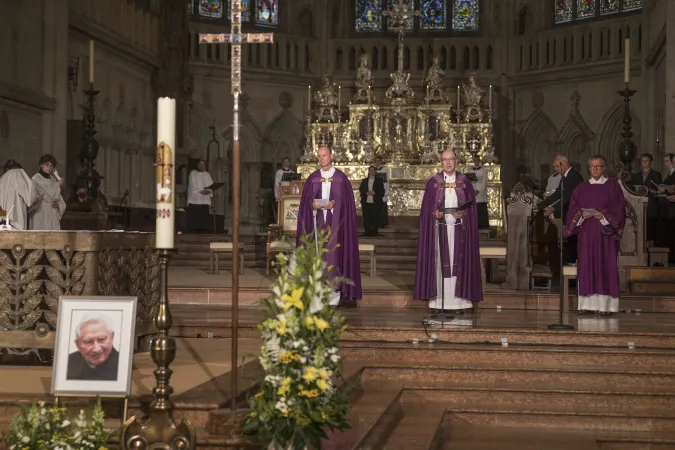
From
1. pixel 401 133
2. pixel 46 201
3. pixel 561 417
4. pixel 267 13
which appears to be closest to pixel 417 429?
pixel 561 417

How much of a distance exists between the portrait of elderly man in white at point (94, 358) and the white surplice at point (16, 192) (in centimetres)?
766

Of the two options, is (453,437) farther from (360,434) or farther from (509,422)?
(360,434)

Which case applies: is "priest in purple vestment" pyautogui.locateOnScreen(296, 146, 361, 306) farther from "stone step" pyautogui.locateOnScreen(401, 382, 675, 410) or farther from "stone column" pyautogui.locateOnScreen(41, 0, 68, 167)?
"stone column" pyautogui.locateOnScreen(41, 0, 68, 167)

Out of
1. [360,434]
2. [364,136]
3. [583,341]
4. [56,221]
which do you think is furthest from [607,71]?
[360,434]

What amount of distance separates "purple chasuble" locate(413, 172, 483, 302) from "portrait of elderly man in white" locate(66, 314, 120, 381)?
6100 millimetres

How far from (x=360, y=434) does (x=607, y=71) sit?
22572 mm

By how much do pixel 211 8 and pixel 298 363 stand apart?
82.6 feet

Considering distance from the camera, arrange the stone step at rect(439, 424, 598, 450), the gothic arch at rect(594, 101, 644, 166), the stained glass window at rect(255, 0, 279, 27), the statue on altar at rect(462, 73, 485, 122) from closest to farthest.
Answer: the stone step at rect(439, 424, 598, 450)
the statue on altar at rect(462, 73, 485, 122)
the gothic arch at rect(594, 101, 644, 166)
the stained glass window at rect(255, 0, 279, 27)

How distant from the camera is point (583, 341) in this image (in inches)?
409

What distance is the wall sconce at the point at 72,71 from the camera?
22.5 metres

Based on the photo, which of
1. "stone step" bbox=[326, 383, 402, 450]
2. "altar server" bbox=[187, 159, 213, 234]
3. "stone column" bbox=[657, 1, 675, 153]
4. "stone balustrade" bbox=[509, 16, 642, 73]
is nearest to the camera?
"stone step" bbox=[326, 383, 402, 450]

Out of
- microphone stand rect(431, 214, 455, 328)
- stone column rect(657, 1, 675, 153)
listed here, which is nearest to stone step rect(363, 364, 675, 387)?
microphone stand rect(431, 214, 455, 328)

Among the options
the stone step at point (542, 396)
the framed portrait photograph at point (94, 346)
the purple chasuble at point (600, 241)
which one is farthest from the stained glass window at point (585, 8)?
the framed portrait photograph at point (94, 346)

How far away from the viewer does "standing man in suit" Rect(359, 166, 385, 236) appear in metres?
20.7
